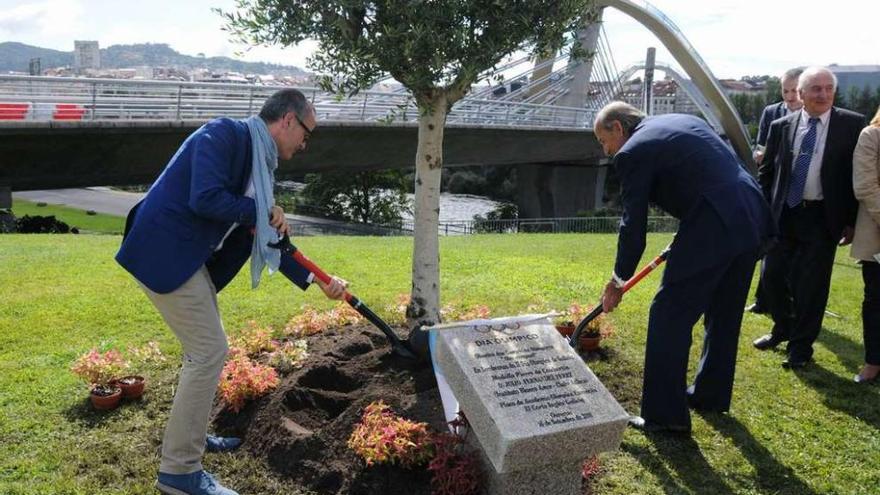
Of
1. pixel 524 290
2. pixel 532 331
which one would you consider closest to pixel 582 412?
pixel 532 331

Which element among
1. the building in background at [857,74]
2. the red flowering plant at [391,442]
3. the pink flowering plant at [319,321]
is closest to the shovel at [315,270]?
the red flowering plant at [391,442]

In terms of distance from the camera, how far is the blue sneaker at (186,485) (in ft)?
12.5

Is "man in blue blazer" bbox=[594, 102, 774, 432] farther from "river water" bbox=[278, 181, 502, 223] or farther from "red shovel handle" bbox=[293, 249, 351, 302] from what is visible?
"river water" bbox=[278, 181, 502, 223]

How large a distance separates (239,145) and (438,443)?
6.30 feet

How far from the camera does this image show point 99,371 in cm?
513

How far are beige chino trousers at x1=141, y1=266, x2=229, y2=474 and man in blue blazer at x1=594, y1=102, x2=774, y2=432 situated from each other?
2520 millimetres

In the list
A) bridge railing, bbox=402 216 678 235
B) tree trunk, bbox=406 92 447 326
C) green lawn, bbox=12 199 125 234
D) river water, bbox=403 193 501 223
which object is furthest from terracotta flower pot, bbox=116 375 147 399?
river water, bbox=403 193 501 223

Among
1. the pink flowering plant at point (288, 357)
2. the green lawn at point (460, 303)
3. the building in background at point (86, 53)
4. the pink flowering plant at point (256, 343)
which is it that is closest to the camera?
the green lawn at point (460, 303)

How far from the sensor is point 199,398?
12.3 feet

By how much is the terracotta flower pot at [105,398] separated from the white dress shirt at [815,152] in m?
5.65

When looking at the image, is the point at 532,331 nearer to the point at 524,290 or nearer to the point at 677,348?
the point at 677,348

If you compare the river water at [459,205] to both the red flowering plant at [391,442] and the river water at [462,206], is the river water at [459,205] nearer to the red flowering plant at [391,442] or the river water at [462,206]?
the river water at [462,206]

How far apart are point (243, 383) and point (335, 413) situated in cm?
64

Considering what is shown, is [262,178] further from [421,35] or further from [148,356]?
[148,356]
